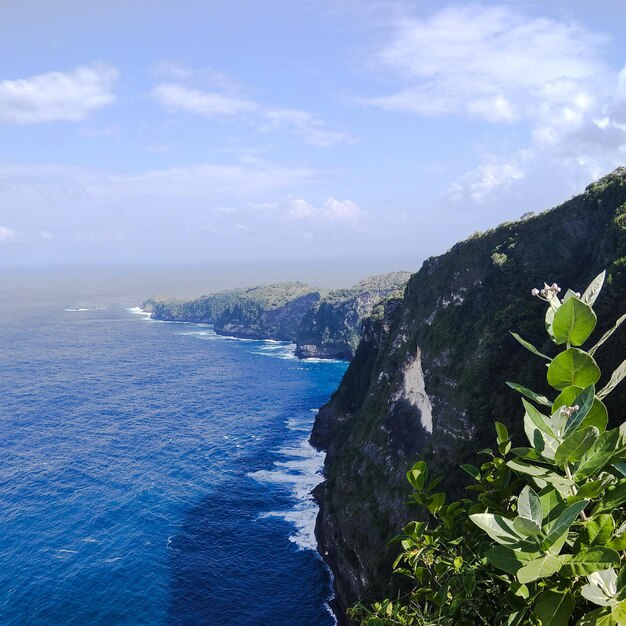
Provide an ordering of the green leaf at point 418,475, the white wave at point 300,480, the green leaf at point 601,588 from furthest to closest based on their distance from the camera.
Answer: the white wave at point 300,480
the green leaf at point 418,475
the green leaf at point 601,588

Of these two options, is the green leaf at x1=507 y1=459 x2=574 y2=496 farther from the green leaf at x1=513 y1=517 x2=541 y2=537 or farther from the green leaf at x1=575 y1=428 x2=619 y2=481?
the green leaf at x1=513 y1=517 x2=541 y2=537

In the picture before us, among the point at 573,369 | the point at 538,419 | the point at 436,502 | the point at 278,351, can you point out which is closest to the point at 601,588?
the point at 538,419

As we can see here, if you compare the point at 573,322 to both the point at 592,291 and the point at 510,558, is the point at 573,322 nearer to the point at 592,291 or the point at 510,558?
the point at 592,291

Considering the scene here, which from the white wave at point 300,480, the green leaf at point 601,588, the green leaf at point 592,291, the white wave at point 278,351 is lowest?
the white wave at point 300,480

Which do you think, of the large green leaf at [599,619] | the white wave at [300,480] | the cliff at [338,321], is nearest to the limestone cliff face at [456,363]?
the white wave at [300,480]

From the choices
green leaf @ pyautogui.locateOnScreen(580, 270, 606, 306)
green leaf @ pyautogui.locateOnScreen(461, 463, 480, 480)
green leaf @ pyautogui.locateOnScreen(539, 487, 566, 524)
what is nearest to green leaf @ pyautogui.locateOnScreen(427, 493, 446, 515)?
green leaf @ pyautogui.locateOnScreen(461, 463, 480, 480)

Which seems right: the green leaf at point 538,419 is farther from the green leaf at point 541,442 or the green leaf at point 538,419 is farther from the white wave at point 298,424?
the white wave at point 298,424
